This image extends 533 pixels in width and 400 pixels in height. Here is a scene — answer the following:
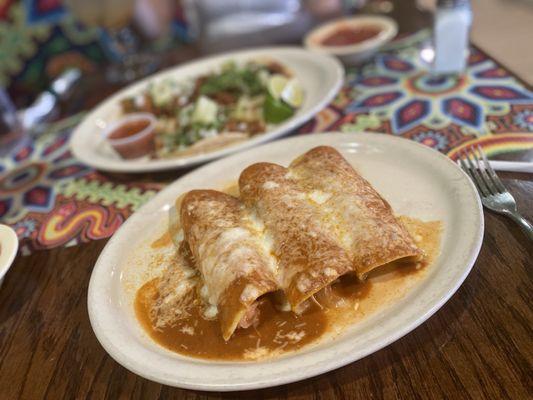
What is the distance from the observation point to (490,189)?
1.78 meters

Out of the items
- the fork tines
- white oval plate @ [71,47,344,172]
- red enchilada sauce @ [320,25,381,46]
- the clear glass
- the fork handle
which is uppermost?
the fork handle

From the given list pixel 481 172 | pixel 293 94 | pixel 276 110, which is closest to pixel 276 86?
pixel 293 94

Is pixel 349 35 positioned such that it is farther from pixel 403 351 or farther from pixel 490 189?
pixel 403 351

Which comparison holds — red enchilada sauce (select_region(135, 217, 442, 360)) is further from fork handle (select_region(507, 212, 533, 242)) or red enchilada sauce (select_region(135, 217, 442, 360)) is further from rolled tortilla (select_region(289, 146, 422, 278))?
fork handle (select_region(507, 212, 533, 242))

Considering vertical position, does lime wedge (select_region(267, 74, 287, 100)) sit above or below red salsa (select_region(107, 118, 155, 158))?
above

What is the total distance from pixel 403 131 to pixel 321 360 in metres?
1.56

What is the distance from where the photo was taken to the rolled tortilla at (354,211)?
4.79ft

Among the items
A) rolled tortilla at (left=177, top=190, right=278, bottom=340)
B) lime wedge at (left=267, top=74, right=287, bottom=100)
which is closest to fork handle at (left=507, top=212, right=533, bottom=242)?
rolled tortilla at (left=177, top=190, right=278, bottom=340)

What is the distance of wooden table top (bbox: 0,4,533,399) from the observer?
4.06 ft

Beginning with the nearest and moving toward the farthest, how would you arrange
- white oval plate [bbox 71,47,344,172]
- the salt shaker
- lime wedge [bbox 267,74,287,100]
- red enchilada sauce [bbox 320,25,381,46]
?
white oval plate [bbox 71,47,344,172] < the salt shaker < lime wedge [bbox 267,74,287,100] < red enchilada sauce [bbox 320,25,381,46]

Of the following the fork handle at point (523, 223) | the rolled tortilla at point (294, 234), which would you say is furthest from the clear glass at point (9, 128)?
the fork handle at point (523, 223)

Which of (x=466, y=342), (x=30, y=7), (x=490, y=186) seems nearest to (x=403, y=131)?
(x=490, y=186)

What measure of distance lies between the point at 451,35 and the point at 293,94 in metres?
1.04

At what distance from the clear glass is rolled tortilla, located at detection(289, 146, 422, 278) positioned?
8.34ft
